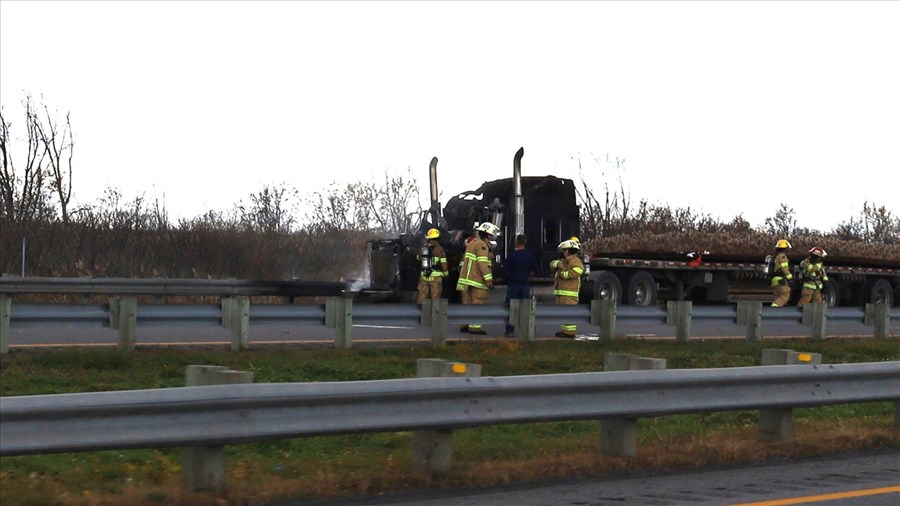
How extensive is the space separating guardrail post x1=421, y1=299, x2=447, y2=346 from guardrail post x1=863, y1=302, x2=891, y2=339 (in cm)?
824

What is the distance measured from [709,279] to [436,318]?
14.6m

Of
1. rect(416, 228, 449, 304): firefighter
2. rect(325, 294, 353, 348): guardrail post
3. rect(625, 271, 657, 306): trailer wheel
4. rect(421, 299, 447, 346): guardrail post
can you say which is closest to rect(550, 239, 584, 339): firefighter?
rect(416, 228, 449, 304): firefighter

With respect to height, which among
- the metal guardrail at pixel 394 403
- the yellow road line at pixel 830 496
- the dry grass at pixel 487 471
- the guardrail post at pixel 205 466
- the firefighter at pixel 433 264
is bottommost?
the yellow road line at pixel 830 496

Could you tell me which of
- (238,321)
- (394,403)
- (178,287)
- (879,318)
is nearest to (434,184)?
(178,287)

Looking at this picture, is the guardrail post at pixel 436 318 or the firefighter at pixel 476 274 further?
the firefighter at pixel 476 274

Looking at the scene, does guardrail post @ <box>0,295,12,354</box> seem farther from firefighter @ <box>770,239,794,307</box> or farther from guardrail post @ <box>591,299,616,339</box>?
firefighter @ <box>770,239,794,307</box>

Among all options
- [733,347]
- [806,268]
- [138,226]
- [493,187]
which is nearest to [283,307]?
[733,347]

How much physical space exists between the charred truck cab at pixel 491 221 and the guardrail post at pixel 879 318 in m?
6.07

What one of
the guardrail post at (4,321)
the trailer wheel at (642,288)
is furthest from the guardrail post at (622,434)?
the trailer wheel at (642,288)

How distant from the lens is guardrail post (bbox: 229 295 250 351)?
586 inches

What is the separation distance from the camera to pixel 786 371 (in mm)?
9750

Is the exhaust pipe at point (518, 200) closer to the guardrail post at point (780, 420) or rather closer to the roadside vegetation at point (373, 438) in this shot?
the roadside vegetation at point (373, 438)

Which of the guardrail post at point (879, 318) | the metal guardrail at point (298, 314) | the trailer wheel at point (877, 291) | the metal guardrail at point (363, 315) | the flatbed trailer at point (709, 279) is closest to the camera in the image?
the metal guardrail at point (298, 314)

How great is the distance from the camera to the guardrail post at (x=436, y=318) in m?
16.1
